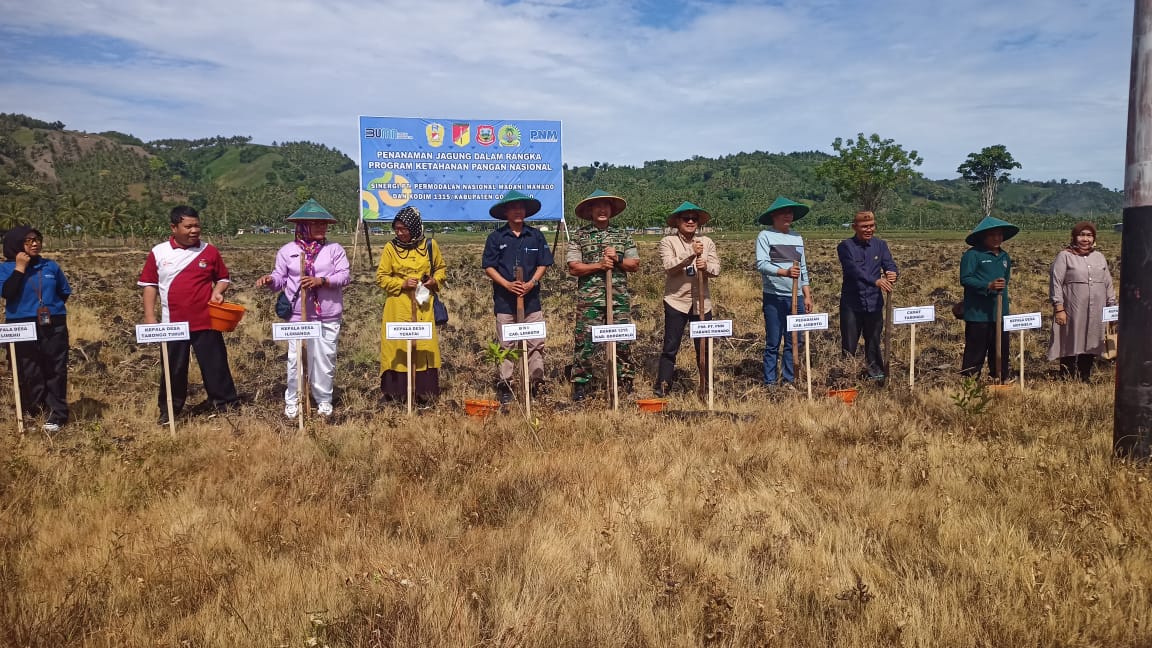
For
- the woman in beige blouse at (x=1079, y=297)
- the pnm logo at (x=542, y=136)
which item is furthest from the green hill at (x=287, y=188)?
the woman in beige blouse at (x=1079, y=297)

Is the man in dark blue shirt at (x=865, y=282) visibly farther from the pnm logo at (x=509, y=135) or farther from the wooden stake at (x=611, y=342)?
the pnm logo at (x=509, y=135)

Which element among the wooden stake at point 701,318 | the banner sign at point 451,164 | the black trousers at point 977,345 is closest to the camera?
the wooden stake at point 701,318

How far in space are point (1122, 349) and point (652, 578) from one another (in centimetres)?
304

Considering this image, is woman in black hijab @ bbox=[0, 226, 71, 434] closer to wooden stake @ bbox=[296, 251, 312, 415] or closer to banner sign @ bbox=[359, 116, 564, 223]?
wooden stake @ bbox=[296, 251, 312, 415]

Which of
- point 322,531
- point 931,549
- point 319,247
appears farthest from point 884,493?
point 319,247

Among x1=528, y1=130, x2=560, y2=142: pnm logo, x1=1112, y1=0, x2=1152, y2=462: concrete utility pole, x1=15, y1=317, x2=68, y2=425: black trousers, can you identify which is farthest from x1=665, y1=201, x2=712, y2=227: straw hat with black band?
x1=528, y1=130, x2=560, y2=142: pnm logo

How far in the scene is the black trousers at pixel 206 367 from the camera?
5742mm

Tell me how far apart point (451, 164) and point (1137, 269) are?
13.1m

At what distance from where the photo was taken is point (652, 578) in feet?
9.89

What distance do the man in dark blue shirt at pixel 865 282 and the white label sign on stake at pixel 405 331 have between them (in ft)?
11.9

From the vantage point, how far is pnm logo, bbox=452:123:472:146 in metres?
15.3

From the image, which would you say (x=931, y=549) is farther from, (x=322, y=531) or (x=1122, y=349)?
(x=322, y=531)

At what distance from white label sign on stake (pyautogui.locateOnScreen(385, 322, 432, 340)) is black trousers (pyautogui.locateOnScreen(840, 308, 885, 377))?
3755 millimetres

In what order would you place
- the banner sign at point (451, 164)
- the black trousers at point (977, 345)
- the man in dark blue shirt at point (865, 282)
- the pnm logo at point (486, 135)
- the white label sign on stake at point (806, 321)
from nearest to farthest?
the white label sign on stake at point (806, 321) < the man in dark blue shirt at point (865, 282) < the black trousers at point (977, 345) < the banner sign at point (451, 164) < the pnm logo at point (486, 135)
